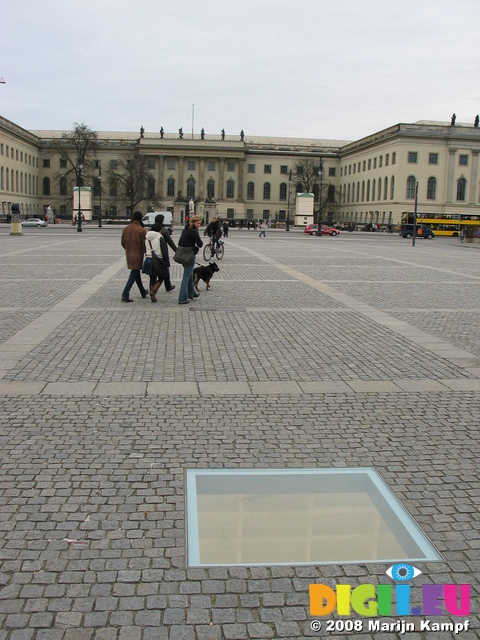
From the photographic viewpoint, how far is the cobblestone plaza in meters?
3.36

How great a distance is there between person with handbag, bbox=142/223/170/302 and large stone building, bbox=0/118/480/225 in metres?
83.4

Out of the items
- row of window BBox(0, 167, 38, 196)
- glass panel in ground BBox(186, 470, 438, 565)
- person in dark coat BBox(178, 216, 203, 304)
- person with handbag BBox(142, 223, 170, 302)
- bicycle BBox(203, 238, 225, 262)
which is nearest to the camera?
glass panel in ground BBox(186, 470, 438, 565)

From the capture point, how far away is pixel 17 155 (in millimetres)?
106500

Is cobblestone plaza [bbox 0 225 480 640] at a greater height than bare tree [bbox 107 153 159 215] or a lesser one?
lesser

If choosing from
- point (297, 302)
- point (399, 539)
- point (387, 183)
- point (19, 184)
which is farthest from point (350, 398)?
point (19, 184)

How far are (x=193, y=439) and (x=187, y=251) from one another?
8.46 meters

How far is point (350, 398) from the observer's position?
7051mm

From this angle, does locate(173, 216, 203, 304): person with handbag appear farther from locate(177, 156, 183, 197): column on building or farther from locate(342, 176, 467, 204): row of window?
locate(177, 156, 183, 197): column on building

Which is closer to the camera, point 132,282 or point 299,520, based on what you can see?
point 299,520

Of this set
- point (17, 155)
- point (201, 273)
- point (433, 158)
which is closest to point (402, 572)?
point (201, 273)

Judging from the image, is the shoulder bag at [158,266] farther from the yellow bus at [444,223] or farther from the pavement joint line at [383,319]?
the yellow bus at [444,223]

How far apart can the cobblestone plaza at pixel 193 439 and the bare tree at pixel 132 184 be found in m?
97.5

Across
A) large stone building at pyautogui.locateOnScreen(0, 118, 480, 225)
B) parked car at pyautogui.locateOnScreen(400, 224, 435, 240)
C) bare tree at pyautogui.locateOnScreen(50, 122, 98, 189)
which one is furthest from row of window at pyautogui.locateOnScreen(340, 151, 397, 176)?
bare tree at pyautogui.locateOnScreen(50, 122, 98, 189)

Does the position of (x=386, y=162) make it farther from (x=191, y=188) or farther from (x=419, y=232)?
(x=191, y=188)
